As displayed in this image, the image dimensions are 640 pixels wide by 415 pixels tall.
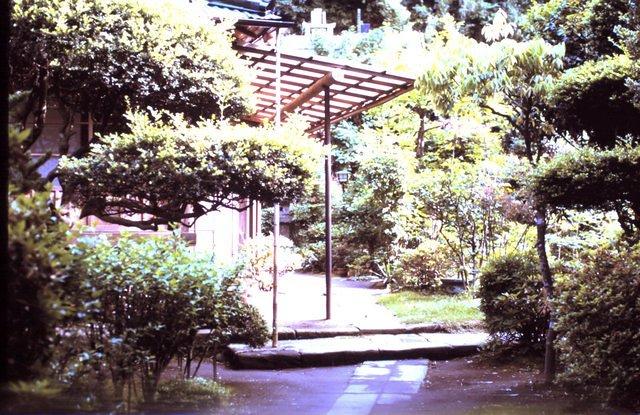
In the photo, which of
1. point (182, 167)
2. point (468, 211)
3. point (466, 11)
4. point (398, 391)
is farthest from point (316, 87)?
point (466, 11)

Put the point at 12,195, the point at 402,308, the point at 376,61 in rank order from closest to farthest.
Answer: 1. the point at 12,195
2. the point at 402,308
3. the point at 376,61

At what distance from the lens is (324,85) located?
9.94 metres

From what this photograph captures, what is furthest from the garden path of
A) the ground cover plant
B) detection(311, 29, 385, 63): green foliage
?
detection(311, 29, 385, 63): green foliage

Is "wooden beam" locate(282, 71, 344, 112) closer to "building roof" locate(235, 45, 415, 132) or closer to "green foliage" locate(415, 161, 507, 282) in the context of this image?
"building roof" locate(235, 45, 415, 132)

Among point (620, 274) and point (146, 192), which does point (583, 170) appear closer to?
point (620, 274)

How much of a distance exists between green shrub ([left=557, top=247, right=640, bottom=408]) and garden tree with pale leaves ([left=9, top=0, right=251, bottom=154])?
4.44 m

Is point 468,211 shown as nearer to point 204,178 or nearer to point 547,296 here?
point 547,296

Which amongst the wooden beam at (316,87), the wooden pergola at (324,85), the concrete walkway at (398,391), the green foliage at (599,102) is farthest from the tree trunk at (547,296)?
the wooden beam at (316,87)

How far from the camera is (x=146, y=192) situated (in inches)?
264

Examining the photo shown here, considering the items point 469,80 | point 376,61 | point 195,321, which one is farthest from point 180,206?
point 376,61

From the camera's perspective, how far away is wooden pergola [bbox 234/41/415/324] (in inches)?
377

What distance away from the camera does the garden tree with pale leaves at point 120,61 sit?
6668 millimetres

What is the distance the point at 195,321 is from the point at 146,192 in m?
1.87

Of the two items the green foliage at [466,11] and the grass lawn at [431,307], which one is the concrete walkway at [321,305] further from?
the green foliage at [466,11]
